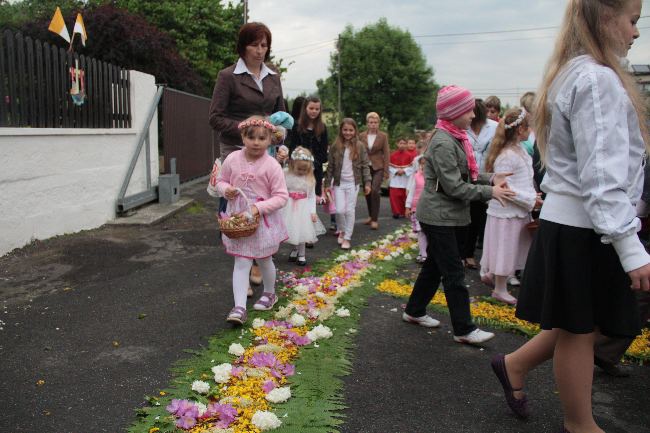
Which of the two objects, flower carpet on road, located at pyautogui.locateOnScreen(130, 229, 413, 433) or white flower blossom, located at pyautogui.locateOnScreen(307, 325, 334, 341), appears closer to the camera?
flower carpet on road, located at pyautogui.locateOnScreen(130, 229, 413, 433)

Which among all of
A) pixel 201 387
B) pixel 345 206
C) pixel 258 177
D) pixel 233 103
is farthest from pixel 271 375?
pixel 345 206

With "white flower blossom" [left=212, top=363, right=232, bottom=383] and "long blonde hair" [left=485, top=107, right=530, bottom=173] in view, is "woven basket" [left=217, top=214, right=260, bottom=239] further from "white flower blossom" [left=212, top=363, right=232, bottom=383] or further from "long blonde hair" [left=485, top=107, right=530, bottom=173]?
"long blonde hair" [left=485, top=107, right=530, bottom=173]

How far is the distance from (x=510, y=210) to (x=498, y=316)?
1086 mm

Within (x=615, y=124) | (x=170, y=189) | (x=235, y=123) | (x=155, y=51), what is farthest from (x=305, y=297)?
(x=155, y=51)

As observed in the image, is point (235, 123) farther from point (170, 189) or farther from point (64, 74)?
point (170, 189)

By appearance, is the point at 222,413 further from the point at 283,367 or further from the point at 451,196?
the point at 451,196

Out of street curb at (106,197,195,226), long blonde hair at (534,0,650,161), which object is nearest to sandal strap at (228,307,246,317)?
long blonde hair at (534,0,650,161)

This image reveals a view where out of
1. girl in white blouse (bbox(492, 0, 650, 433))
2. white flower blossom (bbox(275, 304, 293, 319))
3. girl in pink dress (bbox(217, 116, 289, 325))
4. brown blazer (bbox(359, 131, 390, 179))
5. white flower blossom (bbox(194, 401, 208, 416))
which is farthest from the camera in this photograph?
brown blazer (bbox(359, 131, 390, 179))

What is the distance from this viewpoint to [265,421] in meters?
2.76

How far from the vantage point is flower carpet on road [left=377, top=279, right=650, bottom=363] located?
Answer: 4027 millimetres

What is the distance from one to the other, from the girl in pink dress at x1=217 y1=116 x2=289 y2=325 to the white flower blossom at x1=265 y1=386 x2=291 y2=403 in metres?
1.19

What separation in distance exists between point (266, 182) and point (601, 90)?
8.74 ft

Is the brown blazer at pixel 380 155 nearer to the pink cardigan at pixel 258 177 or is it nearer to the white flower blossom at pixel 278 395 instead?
the pink cardigan at pixel 258 177

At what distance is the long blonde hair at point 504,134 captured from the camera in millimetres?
5188
